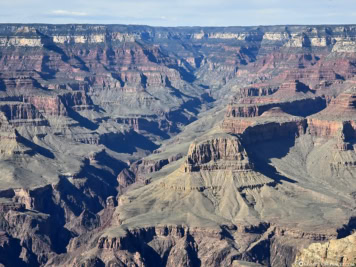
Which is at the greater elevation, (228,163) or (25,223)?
(228,163)

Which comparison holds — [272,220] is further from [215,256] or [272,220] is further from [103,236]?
[103,236]

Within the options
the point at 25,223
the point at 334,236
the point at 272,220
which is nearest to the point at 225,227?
the point at 272,220

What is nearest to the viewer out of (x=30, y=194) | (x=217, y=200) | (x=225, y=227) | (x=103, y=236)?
(x=103, y=236)

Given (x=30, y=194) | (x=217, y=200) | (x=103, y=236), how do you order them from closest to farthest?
(x=103, y=236), (x=217, y=200), (x=30, y=194)

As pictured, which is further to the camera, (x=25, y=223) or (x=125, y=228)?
(x=25, y=223)

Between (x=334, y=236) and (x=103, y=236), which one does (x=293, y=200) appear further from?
(x=103, y=236)

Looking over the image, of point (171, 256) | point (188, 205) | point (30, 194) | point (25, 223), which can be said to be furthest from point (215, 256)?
point (30, 194)

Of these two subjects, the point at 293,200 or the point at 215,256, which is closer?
the point at 215,256

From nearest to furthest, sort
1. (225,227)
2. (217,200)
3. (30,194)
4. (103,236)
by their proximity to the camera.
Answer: (103,236) → (225,227) → (217,200) → (30,194)
